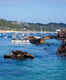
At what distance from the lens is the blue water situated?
12.0ft

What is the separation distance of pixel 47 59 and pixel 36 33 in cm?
151

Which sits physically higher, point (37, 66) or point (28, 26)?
point (28, 26)

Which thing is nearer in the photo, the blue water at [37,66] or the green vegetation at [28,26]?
the blue water at [37,66]

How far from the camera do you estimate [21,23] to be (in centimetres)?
628

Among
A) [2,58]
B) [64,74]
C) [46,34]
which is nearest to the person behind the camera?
[64,74]

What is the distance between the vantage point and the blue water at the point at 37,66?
3.67 m

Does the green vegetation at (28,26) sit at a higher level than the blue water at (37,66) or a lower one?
higher

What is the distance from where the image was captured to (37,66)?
4621 mm

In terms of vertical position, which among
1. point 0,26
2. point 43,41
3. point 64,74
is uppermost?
point 0,26

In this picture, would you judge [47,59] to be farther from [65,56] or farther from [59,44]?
[59,44]

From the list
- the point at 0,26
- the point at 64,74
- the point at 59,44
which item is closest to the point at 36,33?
the point at 59,44

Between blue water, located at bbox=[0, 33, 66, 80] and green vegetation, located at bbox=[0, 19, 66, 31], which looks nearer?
blue water, located at bbox=[0, 33, 66, 80]

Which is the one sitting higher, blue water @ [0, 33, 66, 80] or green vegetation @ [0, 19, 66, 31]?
green vegetation @ [0, 19, 66, 31]

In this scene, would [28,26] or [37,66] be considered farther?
[28,26]
